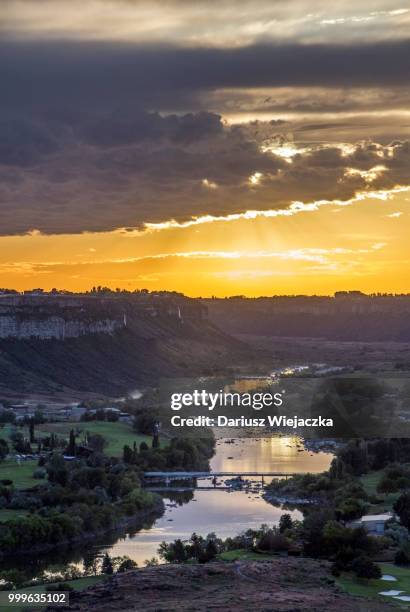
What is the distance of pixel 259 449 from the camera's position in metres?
161

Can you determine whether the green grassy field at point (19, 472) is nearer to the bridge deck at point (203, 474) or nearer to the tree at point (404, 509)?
the bridge deck at point (203, 474)

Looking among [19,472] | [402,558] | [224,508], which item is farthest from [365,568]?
[19,472]

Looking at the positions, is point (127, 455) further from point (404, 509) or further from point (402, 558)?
point (402, 558)

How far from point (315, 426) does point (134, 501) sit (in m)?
77.2

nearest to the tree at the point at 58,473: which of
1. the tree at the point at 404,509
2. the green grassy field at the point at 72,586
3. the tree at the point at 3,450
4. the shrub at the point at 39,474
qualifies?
the shrub at the point at 39,474

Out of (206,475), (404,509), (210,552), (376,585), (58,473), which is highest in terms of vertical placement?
(206,475)

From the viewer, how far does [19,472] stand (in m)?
125

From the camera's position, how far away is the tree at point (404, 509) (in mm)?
93438

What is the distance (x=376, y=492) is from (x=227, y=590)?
1764 inches

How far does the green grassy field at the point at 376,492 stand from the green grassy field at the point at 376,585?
86.6 ft

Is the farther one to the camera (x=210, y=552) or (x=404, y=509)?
(x=404, y=509)

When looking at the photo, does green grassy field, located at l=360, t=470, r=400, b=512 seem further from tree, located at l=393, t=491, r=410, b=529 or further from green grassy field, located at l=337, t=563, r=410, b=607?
green grassy field, located at l=337, t=563, r=410, b=607

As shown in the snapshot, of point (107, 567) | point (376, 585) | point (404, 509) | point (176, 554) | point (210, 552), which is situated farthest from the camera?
point (404, 509)

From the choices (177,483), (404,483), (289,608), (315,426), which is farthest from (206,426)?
(289,608)
